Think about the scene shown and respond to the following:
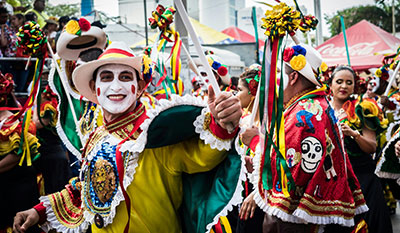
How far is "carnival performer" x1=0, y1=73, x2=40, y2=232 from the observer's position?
3447 millimetres

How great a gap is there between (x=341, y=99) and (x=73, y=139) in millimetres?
2957

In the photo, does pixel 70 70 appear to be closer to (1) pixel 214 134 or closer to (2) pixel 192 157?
(2) pixel 192 157

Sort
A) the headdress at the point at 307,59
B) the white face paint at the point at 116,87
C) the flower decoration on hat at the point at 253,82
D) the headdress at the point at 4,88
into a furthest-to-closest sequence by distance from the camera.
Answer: the flower decoration on hat at the point at 253,82, the headdress at the point at 4,88, the headdress at the point at 307,59, the white face paint at the point at 116,87

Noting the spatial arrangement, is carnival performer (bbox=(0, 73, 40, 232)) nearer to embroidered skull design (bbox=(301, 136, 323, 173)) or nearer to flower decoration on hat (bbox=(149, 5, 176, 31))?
flower decoration on hat (bbox=(149, 5, 176, 31))

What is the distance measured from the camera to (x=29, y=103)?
356cm

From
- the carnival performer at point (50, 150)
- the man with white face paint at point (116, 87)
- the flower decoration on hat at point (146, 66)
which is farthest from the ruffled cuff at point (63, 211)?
the carnival performer at point (50, 150)

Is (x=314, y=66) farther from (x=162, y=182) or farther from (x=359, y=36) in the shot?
(x=359, y=36)

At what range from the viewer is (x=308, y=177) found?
2.78 metres

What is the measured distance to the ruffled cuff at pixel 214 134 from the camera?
6.12ft

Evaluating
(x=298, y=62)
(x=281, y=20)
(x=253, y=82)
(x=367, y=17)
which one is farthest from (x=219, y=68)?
(x=367, y=17)

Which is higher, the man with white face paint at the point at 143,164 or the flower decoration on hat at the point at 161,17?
the flower decoration on hat at the point at 161,17

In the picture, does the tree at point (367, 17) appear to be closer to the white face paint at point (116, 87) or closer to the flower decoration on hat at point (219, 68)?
the flower decoration on hat at point (219, 68)

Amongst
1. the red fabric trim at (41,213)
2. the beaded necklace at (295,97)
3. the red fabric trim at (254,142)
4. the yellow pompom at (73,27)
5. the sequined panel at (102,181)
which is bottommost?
the red fabric trim at (41,213)

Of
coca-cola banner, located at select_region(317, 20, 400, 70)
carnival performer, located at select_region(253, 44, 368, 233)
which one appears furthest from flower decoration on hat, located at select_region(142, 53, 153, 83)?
coca-cola banner, located at select_region(317, 20, 400, 70)
